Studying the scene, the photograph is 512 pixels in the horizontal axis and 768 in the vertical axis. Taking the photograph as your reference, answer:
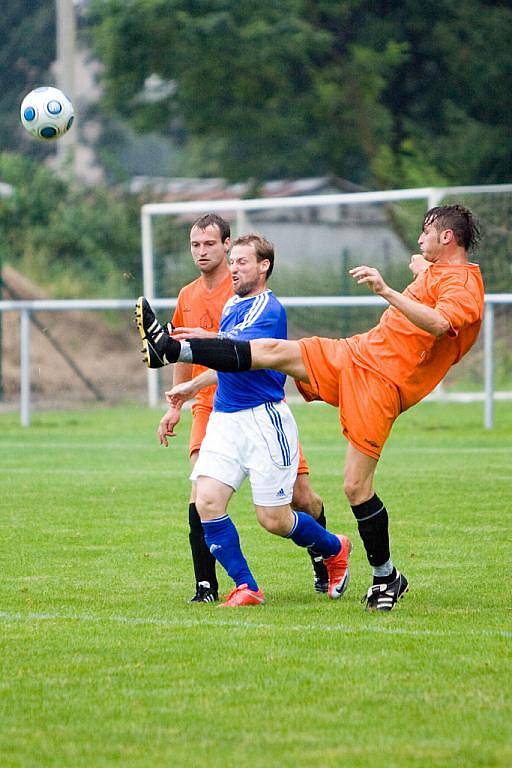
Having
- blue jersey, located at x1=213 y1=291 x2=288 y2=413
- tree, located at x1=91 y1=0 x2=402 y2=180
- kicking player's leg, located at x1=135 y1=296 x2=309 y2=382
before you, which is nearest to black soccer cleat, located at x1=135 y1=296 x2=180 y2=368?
kicking player's leg, located at x1=135 y1=296 x2=309 y2=382

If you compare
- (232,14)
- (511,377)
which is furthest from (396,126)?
(511,377)

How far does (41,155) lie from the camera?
4922 cm

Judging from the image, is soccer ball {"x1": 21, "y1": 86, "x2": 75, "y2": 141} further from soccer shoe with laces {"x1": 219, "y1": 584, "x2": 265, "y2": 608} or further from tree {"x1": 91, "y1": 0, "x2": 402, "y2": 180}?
tree {"x1": 91, "y1": 0, "x2": 402, "y2": 180}

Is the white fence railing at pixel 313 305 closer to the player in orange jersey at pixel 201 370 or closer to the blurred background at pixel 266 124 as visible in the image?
the blurred background at pixel 266 124

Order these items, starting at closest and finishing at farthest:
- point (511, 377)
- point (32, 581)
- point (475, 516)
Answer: point (32, 581), point (475, 516), point (511, 377)

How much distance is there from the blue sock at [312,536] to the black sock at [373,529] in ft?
1.39

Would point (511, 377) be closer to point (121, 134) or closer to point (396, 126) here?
point (396, 126)

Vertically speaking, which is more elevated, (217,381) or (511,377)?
(217,381)

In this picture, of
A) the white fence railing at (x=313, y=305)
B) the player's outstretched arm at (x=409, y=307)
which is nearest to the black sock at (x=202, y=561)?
the player's outstretched arm at (x=409, y=307)

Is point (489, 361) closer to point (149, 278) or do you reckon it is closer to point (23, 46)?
point (149, 278)

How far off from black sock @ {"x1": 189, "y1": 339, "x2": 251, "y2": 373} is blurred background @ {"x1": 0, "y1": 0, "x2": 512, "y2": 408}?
62.5 ft

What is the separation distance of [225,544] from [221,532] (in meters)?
0.06

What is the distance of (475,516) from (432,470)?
2.95 meters

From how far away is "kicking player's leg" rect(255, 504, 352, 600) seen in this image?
7312mm
